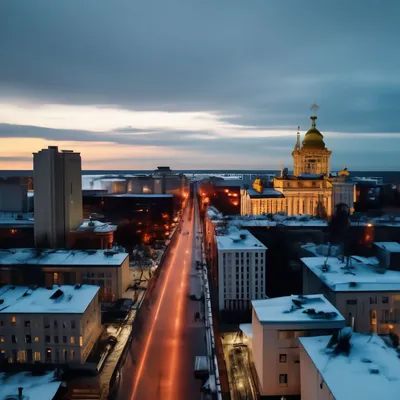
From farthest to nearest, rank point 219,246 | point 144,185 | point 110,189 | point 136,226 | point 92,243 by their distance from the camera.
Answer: point 110,189
point 144,185
point 136,226
point 92,243
point 219,246

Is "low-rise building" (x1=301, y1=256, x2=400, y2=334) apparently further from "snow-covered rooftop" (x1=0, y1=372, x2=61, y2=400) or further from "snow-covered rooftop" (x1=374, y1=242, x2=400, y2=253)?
"snow-covered rooftop" (x1=0, y1=372, x2=61, y2=400)

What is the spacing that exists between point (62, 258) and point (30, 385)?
11.1 m

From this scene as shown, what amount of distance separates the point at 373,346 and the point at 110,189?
67024 mm

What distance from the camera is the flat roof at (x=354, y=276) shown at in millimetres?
17297

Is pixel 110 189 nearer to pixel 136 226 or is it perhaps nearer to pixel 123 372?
pixel 136 226

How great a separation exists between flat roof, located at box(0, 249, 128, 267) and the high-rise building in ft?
18.9

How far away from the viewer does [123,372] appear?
51.6 feet

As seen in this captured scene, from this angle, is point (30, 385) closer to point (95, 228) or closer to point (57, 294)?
point (57, 294)

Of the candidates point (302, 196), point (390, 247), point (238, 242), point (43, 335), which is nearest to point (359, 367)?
point (43, 335)

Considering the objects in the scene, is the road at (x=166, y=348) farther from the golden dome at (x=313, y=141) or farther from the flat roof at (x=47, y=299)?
the golden dome at (x=313, y=141)

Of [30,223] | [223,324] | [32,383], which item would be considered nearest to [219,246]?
[223,324]

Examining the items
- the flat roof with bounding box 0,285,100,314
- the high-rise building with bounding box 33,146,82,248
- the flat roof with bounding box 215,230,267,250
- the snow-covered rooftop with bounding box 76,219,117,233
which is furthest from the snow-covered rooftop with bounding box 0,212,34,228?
the flat roof with bounding box 215,230,267,250

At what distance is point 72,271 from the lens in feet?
77.9

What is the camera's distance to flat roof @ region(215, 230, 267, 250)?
24.0 metres
